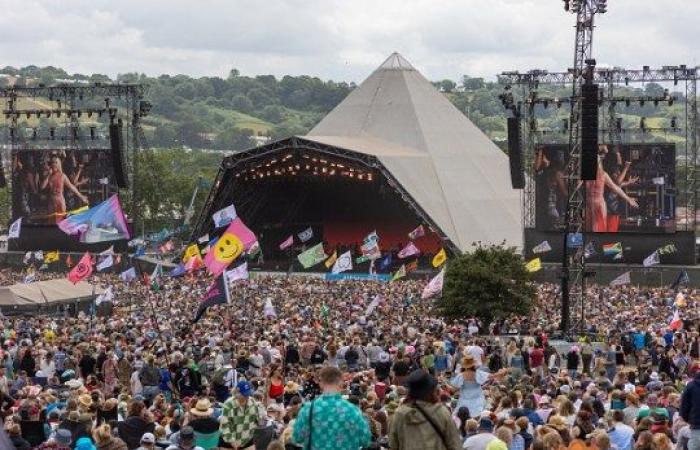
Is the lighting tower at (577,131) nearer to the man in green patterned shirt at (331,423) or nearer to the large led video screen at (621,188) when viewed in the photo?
the large led video screen at (621,188)

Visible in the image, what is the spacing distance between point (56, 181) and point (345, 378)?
4970 cm

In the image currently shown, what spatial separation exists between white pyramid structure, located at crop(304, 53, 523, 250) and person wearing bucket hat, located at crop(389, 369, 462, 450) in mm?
56296

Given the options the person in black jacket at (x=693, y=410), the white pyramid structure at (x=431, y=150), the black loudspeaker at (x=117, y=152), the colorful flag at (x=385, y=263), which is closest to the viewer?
the person in black jacket at (x=693, y=410)

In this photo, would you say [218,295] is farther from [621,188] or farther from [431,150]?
[431,150]

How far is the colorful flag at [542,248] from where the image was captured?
2311 inches

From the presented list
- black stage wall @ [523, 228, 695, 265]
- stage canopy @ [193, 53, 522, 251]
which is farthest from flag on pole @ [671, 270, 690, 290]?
stage canopy @ [193, 53, 522, 251]

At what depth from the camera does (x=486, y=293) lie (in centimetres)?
4112

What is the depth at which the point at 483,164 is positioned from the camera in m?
→ 74.8

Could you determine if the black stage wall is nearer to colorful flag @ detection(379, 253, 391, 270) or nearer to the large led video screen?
the large led video screen

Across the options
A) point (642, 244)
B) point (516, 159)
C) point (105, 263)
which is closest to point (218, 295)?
point (105, 263)

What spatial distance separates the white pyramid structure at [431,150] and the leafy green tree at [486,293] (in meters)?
23.0

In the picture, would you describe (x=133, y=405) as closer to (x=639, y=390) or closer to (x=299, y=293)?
(x=639, y=390)

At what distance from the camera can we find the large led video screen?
57094 millimetres

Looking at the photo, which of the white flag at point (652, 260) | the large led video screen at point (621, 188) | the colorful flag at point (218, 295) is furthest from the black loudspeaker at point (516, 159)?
the colorful flag at point (218, 295)
